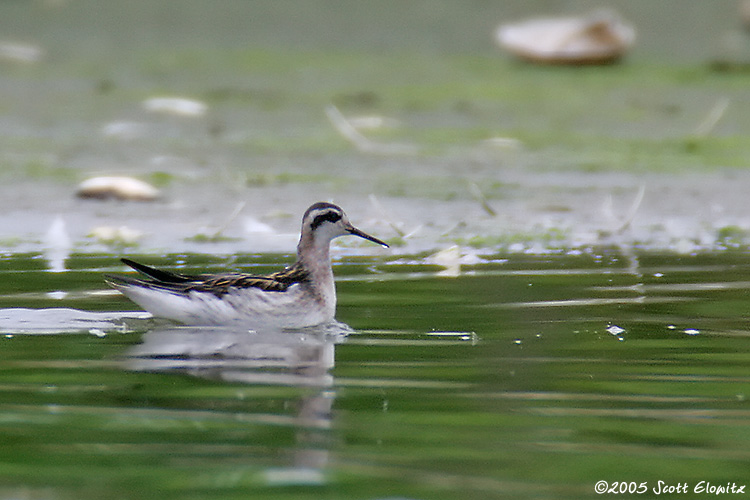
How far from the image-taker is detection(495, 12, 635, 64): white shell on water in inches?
807

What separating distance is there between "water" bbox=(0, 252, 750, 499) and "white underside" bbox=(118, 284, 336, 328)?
0.32 feet

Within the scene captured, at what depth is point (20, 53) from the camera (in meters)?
20.8

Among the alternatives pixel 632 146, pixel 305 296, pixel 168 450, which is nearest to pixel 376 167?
pixel 632 146

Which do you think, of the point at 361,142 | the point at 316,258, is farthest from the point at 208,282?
the point at 361,142

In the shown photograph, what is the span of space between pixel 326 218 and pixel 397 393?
8.75ft

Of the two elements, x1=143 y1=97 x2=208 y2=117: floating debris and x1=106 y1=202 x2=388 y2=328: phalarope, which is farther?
x1=143 y1=97 x2=208 y2=117: floating debris

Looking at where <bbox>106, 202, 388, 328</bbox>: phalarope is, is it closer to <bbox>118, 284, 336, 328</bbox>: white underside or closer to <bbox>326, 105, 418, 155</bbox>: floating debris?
<bbox>118, 284, 336, 328</bbox>: white underside

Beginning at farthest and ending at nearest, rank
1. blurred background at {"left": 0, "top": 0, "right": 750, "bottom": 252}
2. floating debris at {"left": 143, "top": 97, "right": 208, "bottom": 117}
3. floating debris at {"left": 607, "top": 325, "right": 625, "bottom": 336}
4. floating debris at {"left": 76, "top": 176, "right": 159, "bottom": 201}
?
floating debris at {"left": 143, "top": 97, "right": 208, "bottom": 117}
floating debris at {"left": 76, "top": 176, "right": 159, "bottom": 201}
blurred background at {"left": 0, "top": 0, "right": 750, "bottom": 252}
floating debris at {"left": 607, "top": 325, "right": 625, "bottom": 336}

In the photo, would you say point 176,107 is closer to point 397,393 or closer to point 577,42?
point 577,42

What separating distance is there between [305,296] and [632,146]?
9333mm

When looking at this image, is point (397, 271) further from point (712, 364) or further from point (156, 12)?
point (156, 12)

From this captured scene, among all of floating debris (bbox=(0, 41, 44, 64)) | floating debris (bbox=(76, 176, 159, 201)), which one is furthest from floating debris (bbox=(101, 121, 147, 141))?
→ floating debris (bbox=(0, 41, 44, 64))

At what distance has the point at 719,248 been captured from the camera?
1025 centimetres

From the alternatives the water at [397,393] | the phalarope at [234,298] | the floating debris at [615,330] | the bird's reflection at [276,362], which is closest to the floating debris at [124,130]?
the water at [397,393]
